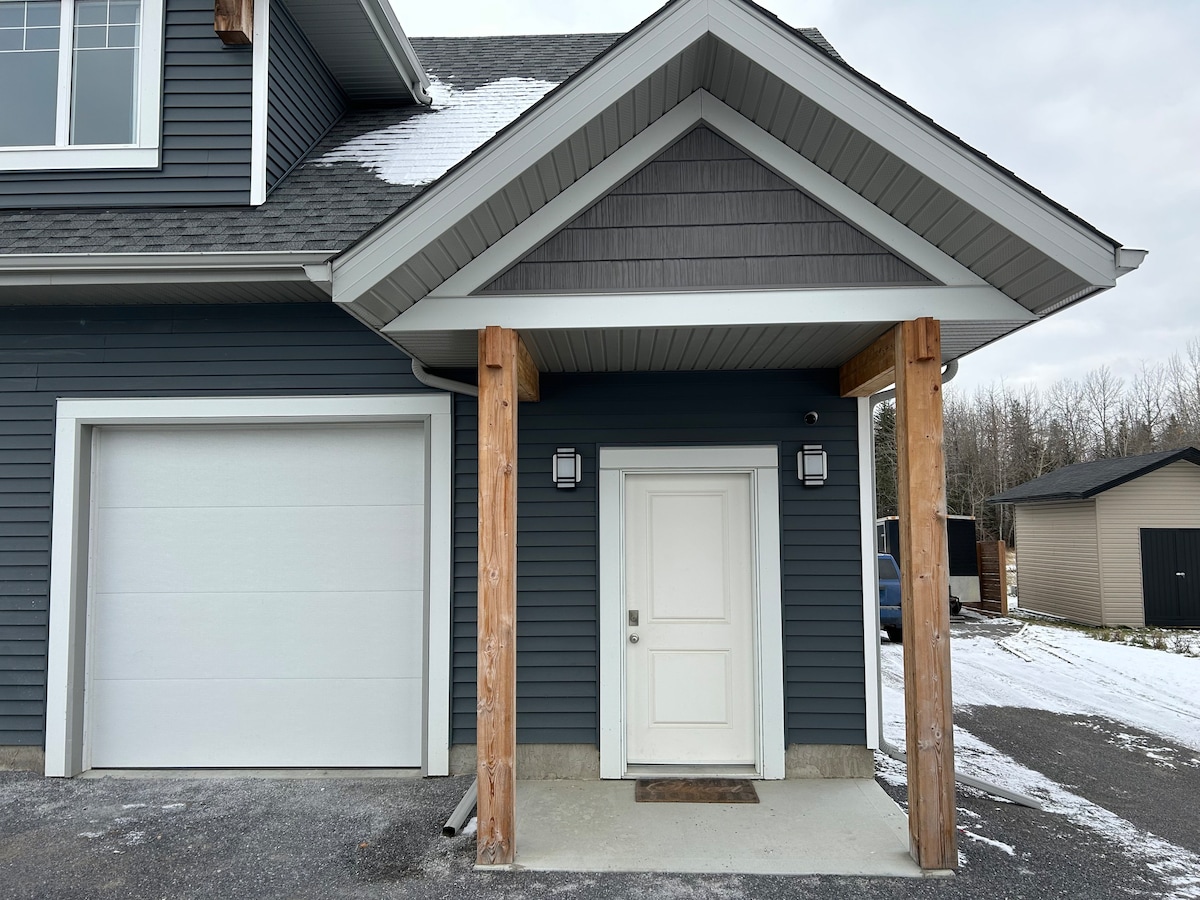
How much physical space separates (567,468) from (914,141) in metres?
2.61

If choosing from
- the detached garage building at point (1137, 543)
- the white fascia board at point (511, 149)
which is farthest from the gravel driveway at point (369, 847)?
the detached garage building at point (1137, 543)

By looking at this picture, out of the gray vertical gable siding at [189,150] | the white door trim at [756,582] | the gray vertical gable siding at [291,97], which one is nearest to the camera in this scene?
the white door trim at [756,582]

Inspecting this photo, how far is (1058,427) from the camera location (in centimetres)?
3005

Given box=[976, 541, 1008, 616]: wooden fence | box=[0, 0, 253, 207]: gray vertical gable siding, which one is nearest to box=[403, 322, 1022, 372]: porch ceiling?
box=[0, 0, 253, 207]: gray vertical gable siding

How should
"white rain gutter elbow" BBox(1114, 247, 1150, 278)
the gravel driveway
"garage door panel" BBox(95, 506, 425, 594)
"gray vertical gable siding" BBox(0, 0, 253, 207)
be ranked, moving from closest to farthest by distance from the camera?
"white rain gutter elbow" BBox(1114, 247, 1150, 278)
the gravel driveway
"garage door panel" BBox(95, 506, 425, 594)
"gray vertical gable siding" BBox(0, 0, 253, 207)

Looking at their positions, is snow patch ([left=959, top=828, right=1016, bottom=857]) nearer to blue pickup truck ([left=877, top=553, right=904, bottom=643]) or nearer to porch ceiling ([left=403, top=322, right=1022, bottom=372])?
porch ceiling ([left=403, top=322, right=1022, bottom=372])

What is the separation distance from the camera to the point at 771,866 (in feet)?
11.1

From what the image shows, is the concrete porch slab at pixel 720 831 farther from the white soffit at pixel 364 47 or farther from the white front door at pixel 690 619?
the white soffit at pixel 364 47

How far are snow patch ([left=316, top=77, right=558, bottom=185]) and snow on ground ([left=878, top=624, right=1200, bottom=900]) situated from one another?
5159 mm

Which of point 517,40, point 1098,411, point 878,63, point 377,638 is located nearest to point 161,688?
point 377,638

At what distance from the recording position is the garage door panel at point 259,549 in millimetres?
4793

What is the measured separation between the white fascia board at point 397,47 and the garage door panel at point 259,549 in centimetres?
365

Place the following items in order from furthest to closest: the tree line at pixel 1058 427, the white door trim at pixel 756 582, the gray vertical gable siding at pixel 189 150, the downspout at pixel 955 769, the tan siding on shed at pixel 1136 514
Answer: the tree line at pixel 1058 427 → the tan siding on shed at pixel 1136 514 → the gray vertical gable siding at pixel 189 150 → the white door trim at pixel 756 582 → the downspout at pixel 955 769

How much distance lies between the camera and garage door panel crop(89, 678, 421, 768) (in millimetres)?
4680
